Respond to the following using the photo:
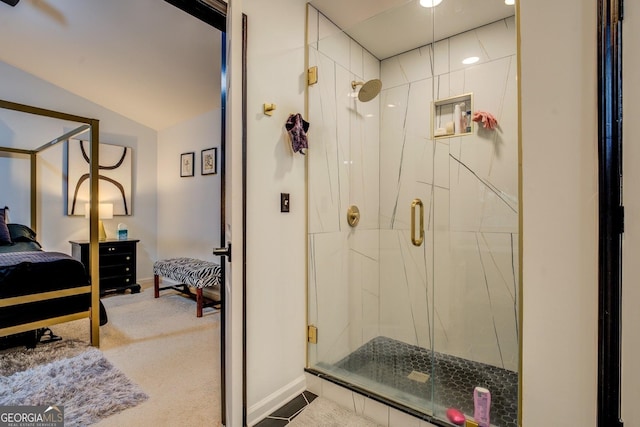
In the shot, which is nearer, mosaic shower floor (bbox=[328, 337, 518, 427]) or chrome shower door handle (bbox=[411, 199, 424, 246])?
mosaic shower floor (bbox=[328, 337, 518, 427])

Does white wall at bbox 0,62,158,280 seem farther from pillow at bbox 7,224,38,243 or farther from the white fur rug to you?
the white fur rug

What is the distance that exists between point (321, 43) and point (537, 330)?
1879 mm

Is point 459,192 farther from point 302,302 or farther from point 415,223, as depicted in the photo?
point 302,302

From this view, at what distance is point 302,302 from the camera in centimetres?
185

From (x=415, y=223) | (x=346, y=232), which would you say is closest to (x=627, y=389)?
(x=415, y=223)

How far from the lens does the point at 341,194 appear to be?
7.02ft

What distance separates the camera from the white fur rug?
5.47 ft

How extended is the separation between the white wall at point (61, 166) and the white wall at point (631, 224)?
4.52 m

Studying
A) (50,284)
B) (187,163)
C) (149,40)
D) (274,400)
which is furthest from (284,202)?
(187,163)

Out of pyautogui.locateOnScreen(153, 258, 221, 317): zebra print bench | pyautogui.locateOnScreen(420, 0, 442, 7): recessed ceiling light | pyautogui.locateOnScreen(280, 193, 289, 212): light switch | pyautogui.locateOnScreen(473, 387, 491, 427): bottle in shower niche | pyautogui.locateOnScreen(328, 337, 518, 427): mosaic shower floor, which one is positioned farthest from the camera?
pyautogui.locateOnScreen(153, 258, 221, 317): zebra print bench

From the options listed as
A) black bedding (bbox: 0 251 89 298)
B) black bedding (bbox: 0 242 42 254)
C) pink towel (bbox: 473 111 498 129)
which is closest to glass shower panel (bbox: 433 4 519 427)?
pink towel (bbox: 473 111 498 129)

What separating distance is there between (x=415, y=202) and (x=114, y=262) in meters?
3.82

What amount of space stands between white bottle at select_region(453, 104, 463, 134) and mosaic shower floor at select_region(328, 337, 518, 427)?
1492 millimetres

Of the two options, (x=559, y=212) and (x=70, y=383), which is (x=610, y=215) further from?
(x=70, y=383)
